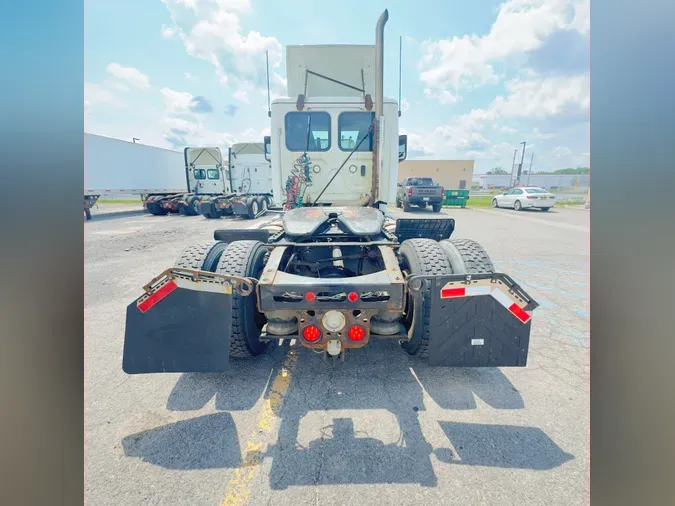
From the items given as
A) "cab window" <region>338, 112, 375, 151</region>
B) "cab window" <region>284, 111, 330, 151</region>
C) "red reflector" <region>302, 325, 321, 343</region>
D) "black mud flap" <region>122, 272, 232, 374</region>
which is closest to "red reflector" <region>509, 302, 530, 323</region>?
"red reflector" <region>302, 325, 321, 343</region>

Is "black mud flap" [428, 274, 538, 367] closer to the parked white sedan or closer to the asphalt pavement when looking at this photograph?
the asphalt pavement

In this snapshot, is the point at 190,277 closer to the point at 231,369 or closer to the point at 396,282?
the point at 231,369

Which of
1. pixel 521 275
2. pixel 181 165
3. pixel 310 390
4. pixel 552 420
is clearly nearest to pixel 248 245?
pixel 310 390

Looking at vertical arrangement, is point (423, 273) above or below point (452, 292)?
above

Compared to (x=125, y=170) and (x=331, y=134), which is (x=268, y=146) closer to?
(x=331, y=134)

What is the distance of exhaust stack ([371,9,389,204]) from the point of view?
157 inches

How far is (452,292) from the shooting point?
94.1 inches

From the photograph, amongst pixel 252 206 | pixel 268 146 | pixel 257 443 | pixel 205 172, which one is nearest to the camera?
pixel 257 443

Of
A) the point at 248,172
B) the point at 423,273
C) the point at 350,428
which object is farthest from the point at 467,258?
the point at 248,172

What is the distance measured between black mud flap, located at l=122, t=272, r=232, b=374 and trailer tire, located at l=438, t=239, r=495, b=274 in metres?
2.01

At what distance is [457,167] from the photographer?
51188mm

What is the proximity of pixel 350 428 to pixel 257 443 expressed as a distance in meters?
0.69
